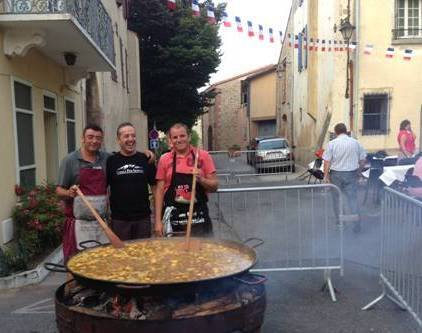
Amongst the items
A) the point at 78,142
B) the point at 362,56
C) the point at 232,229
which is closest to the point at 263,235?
the point at 232,229

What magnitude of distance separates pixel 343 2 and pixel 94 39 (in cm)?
1187

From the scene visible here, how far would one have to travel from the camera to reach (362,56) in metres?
18.5

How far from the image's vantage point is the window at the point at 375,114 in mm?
18766

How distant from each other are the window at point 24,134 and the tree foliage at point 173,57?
17.3m

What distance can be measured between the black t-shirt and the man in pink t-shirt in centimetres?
19

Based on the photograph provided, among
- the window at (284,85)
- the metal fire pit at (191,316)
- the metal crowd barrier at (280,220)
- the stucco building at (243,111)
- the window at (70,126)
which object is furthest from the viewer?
the stucco building at (243,111)

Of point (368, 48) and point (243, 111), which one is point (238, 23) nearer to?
point (368, 48)

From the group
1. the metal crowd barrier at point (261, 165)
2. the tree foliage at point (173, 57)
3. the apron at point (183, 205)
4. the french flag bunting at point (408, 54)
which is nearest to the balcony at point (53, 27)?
the apron at point (183, 205)

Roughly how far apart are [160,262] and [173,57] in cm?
2303

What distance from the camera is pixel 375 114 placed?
18938mm

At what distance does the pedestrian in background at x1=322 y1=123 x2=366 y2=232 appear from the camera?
9.31 meters

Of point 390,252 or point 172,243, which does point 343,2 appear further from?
point 172,243

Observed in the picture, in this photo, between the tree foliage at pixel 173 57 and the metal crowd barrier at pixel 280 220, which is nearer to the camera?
the metal crowd barrier at pixel 280 220

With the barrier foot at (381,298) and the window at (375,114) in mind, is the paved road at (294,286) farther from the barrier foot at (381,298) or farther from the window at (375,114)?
the window at (375,114)
